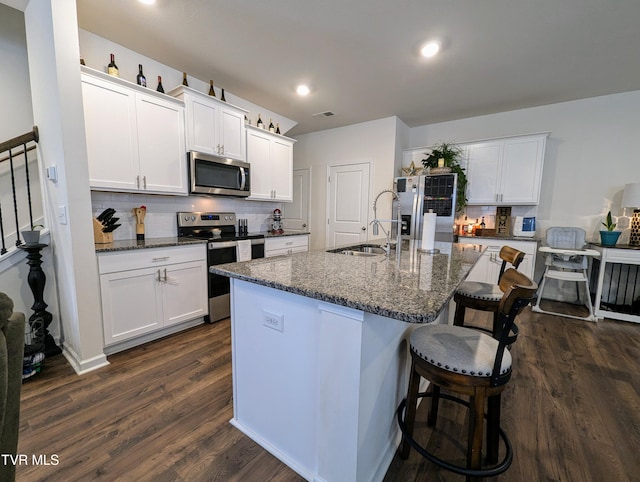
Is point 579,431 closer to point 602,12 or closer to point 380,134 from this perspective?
point 602,12

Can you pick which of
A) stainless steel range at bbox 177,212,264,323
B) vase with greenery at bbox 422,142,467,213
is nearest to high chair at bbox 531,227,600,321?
vase with greenery at bbox 422,142,467,213

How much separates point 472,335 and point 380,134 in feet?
12.1

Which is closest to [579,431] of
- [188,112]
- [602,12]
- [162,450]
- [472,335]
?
[472,335]

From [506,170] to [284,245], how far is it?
323 centimetres

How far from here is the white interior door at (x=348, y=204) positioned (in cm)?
457

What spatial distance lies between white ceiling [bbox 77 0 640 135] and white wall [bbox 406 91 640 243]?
0.71 ft

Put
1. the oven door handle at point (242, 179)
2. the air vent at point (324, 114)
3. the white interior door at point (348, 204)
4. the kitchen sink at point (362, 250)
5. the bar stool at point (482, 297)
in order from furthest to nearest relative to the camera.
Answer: the white interior door at point (348, 204)
the air vent at point (324, 114)
the oven door handle at point (242, 179)
the kitchen sink at point (362, 250)
the bar stool at point (482, 297)

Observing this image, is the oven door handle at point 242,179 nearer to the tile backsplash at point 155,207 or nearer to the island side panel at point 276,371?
the tile backsplash at point 155,207

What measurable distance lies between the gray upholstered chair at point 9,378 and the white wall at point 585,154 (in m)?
5.05

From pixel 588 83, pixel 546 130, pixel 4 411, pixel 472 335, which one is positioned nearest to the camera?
pixel 4 411

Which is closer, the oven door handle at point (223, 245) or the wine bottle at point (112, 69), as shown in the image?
the wine bottle at point (112, 69)

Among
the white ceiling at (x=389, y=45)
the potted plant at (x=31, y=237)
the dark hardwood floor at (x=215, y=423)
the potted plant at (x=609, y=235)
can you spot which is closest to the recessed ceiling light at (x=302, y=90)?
the white ceiling at (x=389, y=45)

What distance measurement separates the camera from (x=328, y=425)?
1102 mm

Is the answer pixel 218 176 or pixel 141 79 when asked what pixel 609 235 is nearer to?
pixel 218 176
